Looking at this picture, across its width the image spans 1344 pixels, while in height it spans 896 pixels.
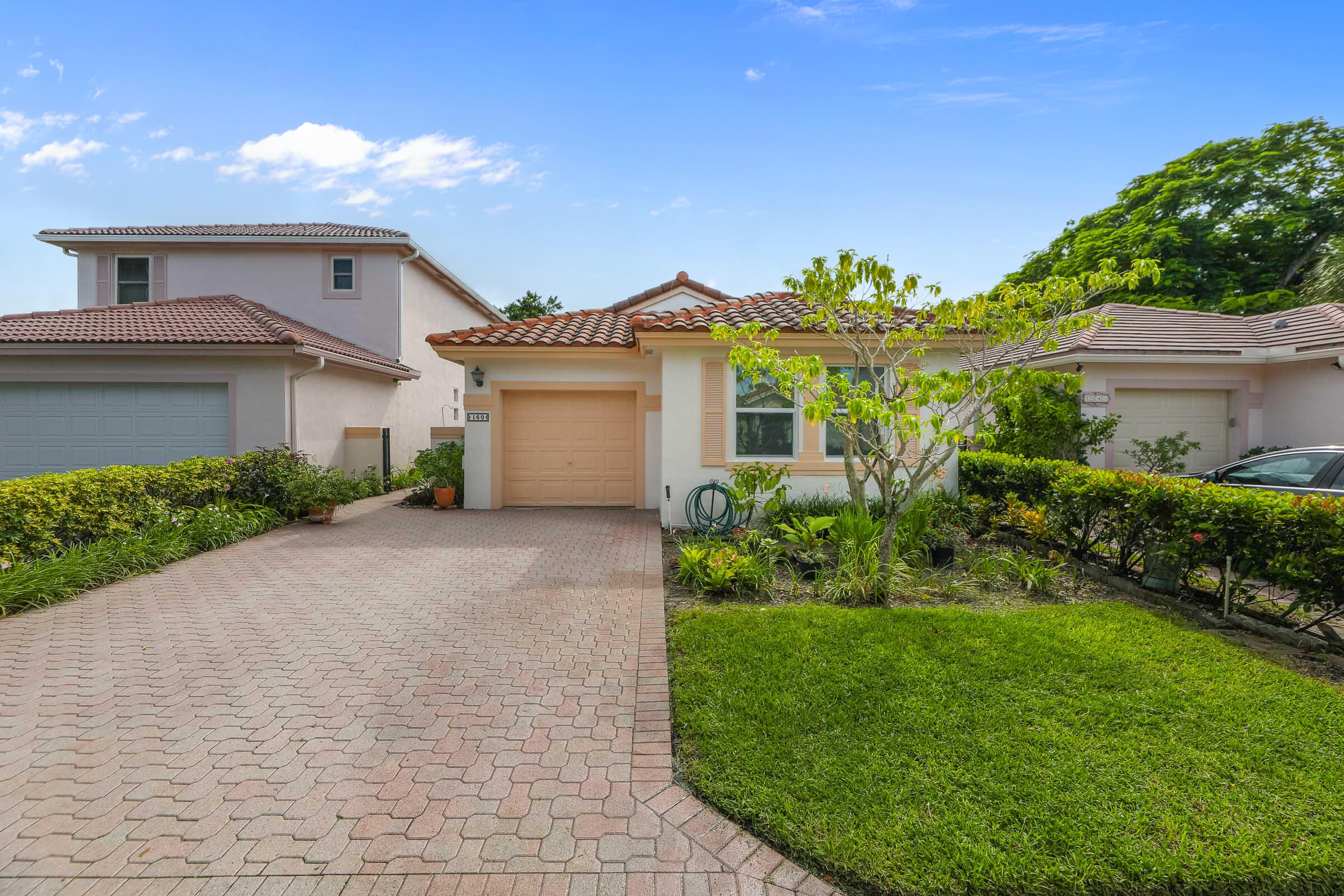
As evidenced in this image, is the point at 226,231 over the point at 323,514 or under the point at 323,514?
over

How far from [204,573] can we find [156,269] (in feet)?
46.2

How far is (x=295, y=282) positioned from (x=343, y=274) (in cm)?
130

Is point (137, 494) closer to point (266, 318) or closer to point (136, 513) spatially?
point (136, 513)

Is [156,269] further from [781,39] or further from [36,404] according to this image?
[781,39]

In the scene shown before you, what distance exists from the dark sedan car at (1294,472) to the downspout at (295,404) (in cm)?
1448

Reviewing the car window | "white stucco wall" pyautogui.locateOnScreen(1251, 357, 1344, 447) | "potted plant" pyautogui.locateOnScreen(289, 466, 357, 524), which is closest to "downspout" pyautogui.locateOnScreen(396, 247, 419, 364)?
"potted plant" pyautogui.locateOnScreen(289, 466, 357, 524)

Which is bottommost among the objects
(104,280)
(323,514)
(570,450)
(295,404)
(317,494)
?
(323,514)

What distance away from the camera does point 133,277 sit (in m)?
16.5

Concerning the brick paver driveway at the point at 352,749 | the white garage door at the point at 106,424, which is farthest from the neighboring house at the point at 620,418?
the white garage door at the point at 106,424

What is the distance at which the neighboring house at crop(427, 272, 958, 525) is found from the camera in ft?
32.9

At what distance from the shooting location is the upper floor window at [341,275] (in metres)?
16.4

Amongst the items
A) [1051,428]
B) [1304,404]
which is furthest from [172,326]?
[1304,404]

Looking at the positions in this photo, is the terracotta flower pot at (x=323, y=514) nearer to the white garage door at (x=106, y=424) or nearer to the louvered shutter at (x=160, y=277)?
the white garage door at (x=106, y=424)

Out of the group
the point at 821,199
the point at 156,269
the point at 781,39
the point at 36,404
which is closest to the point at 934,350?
the point at 821,199
